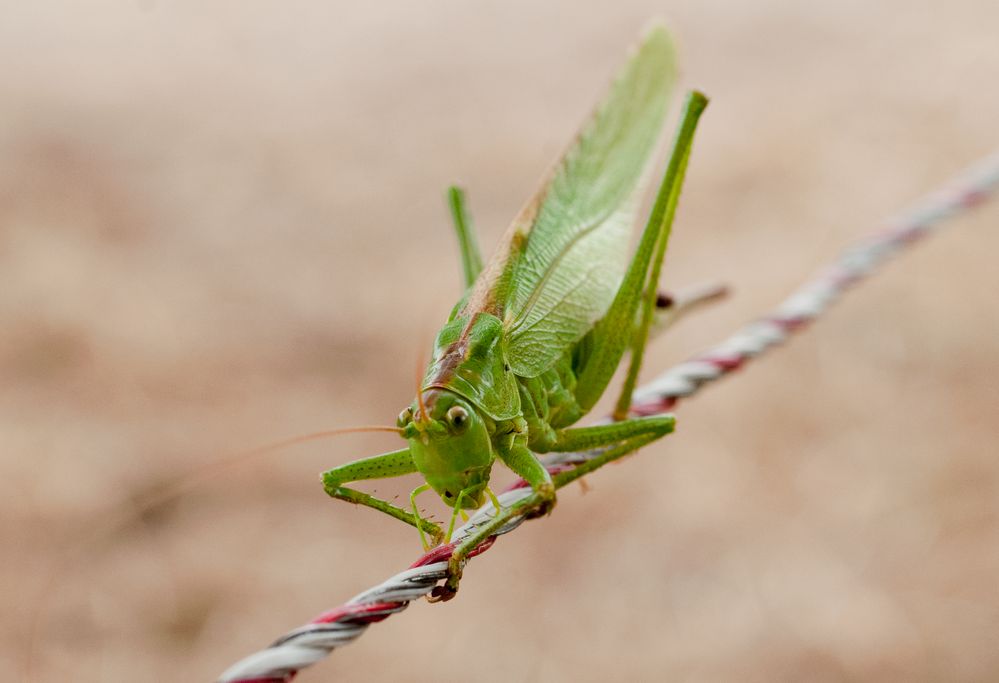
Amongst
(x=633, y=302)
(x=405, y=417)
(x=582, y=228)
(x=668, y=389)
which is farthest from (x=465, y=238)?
(x=405, y=417)

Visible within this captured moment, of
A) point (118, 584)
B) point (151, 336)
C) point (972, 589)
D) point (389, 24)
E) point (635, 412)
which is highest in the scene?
point (389, 24)

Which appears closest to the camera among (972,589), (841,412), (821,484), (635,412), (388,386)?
(635,412)

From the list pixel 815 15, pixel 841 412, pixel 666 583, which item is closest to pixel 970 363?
pixel 841 412

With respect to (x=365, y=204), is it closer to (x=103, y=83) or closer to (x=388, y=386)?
(x=388, y=386)

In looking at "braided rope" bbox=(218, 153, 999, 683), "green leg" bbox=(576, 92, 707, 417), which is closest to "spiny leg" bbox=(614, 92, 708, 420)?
"green leg" bbox=(576, 92, 707, 417)

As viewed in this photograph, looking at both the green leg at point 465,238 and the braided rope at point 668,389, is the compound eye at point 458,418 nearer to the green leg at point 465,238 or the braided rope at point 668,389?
the braided rope at point 668,389

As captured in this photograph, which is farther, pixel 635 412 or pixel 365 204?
pixel 365 204

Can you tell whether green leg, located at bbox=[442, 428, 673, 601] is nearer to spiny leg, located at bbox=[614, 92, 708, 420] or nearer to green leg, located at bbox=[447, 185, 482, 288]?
spiny leg, located at bbox=[614, 92, 708, 420]

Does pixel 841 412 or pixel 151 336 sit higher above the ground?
pixel 151 336
